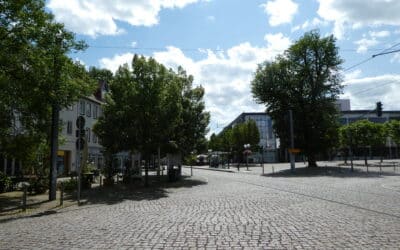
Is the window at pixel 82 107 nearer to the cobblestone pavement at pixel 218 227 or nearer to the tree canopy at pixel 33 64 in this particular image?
the tree canopy at pixel 33 64

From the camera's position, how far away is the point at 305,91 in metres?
47.8

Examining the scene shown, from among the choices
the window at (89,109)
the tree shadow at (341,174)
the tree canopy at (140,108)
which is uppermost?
the window at (89,109)

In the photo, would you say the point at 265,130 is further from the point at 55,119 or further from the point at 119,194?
the point at 55,119

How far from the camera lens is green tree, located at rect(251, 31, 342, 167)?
4547 centimetres

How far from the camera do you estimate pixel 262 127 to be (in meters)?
114

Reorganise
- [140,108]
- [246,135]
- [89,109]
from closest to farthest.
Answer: [140,108], [89,109], [246,135]

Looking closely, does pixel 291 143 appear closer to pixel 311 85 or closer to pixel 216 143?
pixel 311 85

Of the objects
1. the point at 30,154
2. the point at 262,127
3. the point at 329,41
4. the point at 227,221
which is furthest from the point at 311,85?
the point at 262,127

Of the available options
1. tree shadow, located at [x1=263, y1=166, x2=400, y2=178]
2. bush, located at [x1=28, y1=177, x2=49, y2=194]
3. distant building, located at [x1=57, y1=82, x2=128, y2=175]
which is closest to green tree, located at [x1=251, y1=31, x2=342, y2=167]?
tree shadow, located at [x1=263, y1=166, x2=400, y2=178]

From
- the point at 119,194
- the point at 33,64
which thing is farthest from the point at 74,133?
the point at 33,64

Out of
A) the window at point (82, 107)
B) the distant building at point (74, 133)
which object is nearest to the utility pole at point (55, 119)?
the distant building at point (74, 133)

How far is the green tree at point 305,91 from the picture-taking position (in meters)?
45.5

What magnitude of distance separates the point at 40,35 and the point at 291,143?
3229cm

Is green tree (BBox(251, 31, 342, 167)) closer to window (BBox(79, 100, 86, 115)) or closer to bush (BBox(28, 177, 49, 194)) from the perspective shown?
window (BBox(79, 100, 86, 115))
